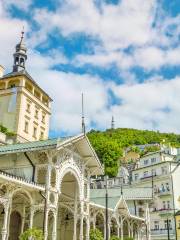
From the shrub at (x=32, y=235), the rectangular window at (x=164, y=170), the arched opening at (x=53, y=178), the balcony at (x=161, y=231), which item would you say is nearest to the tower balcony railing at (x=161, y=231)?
the balcony at (x=161, y=231)

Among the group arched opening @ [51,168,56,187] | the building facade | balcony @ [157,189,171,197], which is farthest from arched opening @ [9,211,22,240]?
balcony @ [157,189,171,197]

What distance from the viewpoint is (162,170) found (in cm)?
6144

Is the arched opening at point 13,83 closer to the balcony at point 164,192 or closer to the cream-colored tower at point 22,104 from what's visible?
the cream-colored tower at point 22,104

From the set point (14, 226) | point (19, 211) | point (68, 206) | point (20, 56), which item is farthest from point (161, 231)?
point (20, 56)

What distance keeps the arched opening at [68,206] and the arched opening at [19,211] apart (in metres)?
3.87

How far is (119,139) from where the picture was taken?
14038 centimetres

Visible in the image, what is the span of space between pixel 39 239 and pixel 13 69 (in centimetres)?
4557

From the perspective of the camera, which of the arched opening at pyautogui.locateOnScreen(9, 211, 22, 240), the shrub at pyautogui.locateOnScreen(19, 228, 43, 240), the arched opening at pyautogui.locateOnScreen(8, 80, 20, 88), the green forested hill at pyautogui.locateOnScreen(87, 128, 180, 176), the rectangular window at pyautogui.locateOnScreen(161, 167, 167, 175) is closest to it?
the shrub at pyautogui.locateOnScreen(19, 228, 43, 240)

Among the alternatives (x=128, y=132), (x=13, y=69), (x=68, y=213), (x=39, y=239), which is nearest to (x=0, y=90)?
(x=13, y=69)

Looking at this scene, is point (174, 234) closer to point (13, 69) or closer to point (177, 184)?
point (177, 184)

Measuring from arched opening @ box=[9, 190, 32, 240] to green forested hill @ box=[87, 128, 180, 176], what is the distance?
5817 centimetres

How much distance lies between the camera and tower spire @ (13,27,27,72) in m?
66.3

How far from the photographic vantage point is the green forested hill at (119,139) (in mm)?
94625

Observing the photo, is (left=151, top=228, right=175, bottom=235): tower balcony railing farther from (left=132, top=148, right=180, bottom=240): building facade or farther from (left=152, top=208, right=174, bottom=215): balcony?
(left=152, top=208, right=174, bottom=215): balcony
